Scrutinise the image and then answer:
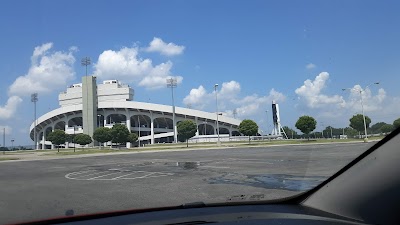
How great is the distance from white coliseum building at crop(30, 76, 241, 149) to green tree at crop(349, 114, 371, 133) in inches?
4840

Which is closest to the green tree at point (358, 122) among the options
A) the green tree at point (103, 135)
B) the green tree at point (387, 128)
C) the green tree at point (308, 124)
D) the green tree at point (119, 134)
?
the green tree at point (387, 128)

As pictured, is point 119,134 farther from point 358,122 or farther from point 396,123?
point 396,123

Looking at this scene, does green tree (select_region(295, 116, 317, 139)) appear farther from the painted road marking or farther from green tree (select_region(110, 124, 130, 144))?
green tree (select_region(110, 124, 130, 144))

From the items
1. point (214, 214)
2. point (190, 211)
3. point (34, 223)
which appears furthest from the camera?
point (190, 211)

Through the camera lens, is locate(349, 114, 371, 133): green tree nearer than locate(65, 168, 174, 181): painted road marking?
Yes

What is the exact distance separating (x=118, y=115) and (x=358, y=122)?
138711mm

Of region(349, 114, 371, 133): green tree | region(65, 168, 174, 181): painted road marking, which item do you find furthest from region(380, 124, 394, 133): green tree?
region(65, 168, 174, 181): painted road marking

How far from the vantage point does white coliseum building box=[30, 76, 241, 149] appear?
130 metres

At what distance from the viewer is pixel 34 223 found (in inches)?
125

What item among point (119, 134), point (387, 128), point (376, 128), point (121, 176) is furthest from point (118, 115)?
point (387, 128)

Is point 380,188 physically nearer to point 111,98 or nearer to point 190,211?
point 190,211

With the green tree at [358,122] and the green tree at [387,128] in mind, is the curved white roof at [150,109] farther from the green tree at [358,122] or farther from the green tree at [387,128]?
the green tree at [387,128]

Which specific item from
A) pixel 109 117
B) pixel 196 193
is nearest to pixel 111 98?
pixel 109 117

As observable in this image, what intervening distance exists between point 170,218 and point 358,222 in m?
1.42
